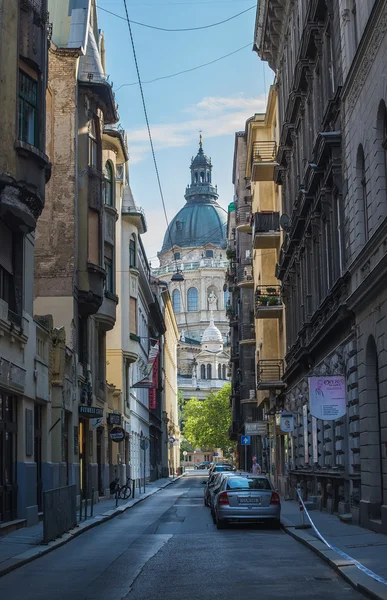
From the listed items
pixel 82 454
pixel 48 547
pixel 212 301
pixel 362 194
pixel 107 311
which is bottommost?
pixel 48 547

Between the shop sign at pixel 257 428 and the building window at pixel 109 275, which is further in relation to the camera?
the shop sign at pixel 257 428

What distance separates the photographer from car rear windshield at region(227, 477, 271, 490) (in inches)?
921

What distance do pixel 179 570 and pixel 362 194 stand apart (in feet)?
32.9

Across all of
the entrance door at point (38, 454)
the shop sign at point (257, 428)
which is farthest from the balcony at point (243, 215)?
the entrance door at point (38, 454)

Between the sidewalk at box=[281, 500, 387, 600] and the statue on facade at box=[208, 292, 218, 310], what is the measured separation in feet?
533

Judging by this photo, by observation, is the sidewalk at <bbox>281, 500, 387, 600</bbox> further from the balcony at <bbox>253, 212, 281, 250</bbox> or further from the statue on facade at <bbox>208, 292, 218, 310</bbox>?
the statue on facade at <bbox>208, 292, 218, 310</bbox>

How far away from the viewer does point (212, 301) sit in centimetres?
18888

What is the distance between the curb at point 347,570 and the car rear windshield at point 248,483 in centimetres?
344

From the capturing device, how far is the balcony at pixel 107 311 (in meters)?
37.5

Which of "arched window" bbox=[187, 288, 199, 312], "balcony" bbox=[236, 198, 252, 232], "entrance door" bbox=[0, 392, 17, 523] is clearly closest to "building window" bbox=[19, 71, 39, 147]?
"entrance door" bbox=[0, 392, 17, 523]

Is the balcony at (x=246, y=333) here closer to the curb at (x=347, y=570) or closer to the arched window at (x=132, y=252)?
the arched window at (x=132, y=252)

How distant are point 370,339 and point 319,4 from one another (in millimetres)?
9747

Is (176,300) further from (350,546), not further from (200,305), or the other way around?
(350,546)

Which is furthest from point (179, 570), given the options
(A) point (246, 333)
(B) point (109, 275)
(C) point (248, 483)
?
(A) point (246, 333)
